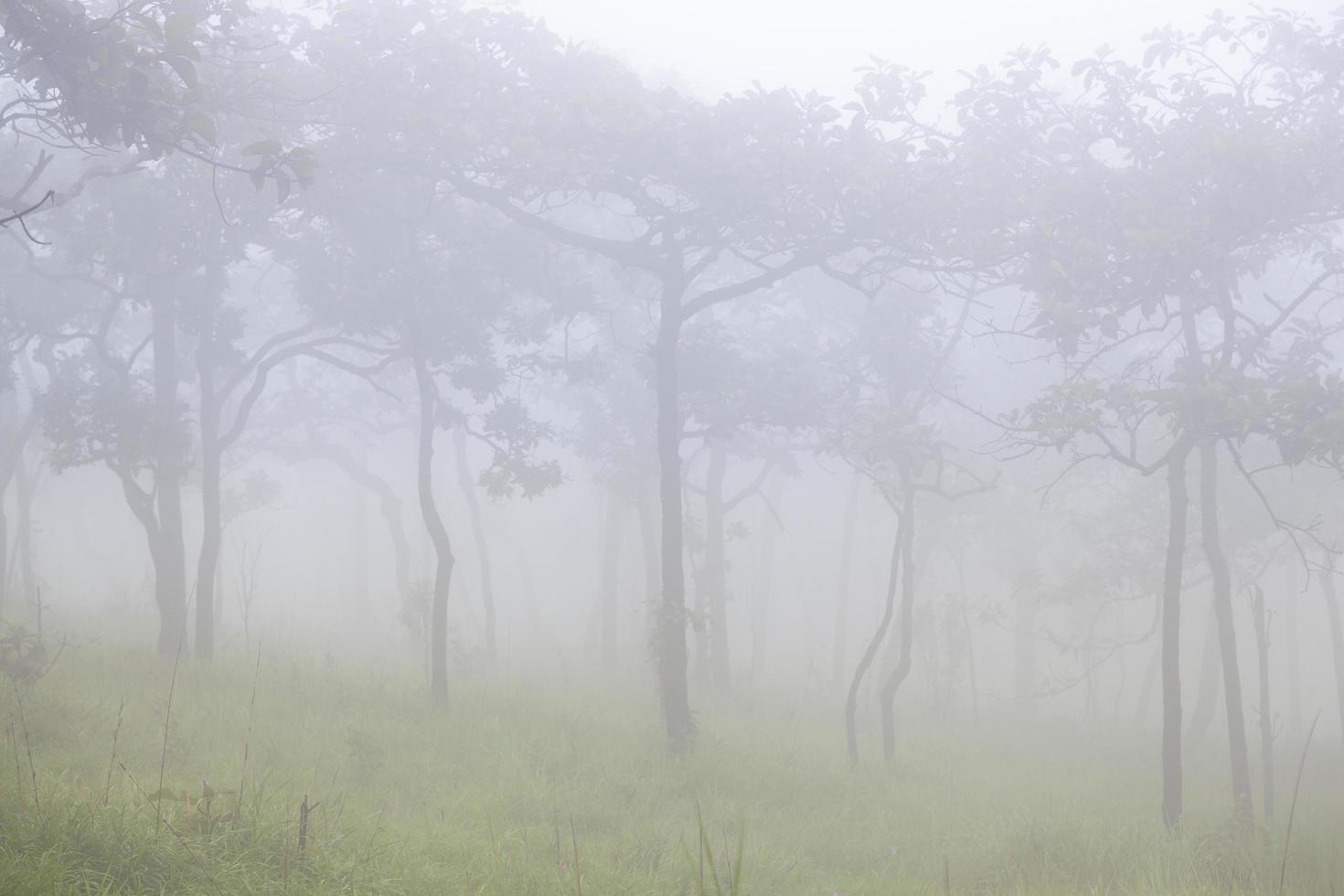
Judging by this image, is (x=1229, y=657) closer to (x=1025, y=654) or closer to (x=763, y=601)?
(x=1025, y=654)

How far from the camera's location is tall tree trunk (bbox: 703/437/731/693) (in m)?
20.7

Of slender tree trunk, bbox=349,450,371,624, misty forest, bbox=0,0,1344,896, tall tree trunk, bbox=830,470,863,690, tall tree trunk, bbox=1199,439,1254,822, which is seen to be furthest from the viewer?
slender tree trunk, bbox=349,450,371,624

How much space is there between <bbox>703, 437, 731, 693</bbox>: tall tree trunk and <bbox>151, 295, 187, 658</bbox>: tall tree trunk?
33.6 feet

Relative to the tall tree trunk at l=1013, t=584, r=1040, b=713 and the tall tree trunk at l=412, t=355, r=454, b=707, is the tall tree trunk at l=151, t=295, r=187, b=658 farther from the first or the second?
the tall tree trunk at l=1013, t=584, r=1040, b=713

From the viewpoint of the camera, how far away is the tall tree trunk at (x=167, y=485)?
14.5 metres

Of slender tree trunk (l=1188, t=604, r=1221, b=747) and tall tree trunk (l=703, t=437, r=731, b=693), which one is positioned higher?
tall tree trunk (l=703, t=437, r=731, b=693)

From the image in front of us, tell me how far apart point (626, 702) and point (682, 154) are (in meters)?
10.0

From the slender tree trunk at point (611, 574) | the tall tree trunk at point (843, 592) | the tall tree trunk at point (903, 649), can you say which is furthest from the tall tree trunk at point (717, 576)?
the tall tree trunk at point (903, 649)

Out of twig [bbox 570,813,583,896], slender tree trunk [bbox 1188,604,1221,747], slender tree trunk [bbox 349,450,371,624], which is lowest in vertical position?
slender tree trunk [bbox 1188,604,1221,747]

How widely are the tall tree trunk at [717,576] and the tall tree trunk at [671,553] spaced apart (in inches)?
274

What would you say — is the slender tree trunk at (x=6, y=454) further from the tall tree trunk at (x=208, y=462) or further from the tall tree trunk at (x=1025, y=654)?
the tall tree trunk at (x=1025, y=654)

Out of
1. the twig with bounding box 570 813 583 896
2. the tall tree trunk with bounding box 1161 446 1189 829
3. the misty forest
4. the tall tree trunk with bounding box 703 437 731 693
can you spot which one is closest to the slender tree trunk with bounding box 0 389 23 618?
the misty forest

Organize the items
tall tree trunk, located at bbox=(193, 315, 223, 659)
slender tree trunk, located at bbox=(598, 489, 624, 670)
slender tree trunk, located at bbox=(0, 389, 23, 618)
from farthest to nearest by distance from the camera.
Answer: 1. slender tree trunk, located at bbox=(598, 489, 624, 670)
2. slender tree trunk, located at bbox=(0, 389, 23, 618)
3. tall tree trunk, located at bbox=(193, 315, 223, 659)

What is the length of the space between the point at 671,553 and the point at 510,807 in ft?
15.6
